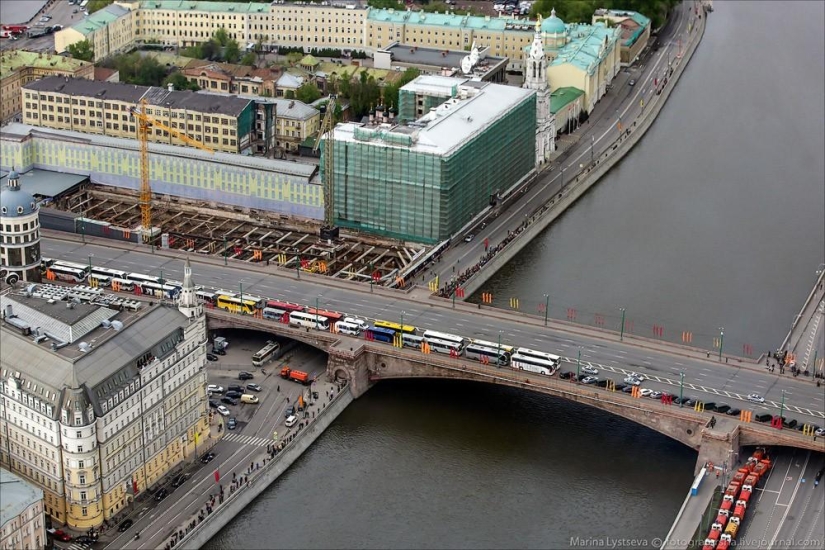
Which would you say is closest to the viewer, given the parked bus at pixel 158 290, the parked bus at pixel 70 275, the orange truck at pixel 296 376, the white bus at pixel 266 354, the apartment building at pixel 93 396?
the apartment building at pixel 93 396

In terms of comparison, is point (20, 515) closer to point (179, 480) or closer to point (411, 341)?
point (179, 480)

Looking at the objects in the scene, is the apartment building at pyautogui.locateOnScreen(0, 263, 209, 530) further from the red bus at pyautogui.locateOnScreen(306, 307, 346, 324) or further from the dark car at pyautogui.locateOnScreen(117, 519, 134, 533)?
the red bus at pyautogui.locateOnScreen(306, 307, 346, 324)

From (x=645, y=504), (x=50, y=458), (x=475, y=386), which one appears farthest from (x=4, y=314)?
(x=645, y=504)

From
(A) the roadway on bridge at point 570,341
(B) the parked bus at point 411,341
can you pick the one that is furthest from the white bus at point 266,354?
(B) the parked bus at point 411,341

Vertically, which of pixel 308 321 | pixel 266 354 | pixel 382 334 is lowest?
pixel 266 354

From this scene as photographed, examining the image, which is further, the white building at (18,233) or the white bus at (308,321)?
the white building at (18,233)

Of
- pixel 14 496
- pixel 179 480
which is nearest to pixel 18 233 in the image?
pixel 179 480

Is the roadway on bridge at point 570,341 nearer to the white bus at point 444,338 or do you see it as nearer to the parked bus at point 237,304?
the white bus at point 444,338
